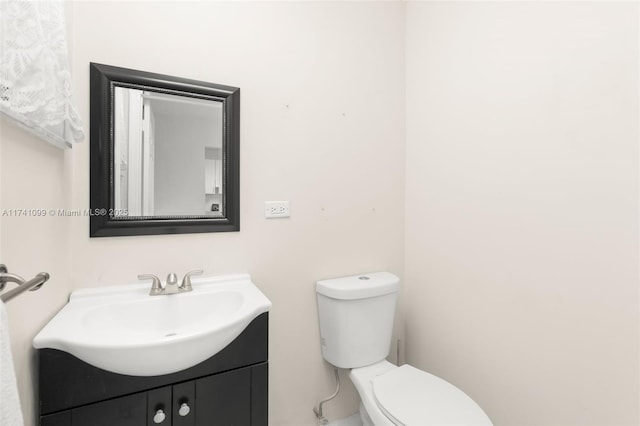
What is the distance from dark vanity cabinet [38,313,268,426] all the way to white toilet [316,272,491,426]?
0.47 m

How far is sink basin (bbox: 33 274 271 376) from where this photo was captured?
2.54 ft

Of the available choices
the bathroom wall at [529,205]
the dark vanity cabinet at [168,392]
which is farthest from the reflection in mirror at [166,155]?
the bathroom wall at [529,205]

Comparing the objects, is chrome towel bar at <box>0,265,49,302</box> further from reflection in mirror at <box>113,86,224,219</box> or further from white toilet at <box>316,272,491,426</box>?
white toilet at <box>316,272,491,426</box>

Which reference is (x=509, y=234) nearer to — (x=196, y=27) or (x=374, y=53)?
(x=374, y=53)

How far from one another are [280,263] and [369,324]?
517 millimetres

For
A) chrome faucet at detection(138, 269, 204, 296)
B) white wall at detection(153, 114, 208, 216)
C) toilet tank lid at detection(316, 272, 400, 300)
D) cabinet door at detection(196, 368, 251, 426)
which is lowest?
cabinet door at detection(196, 368, 251, 426)

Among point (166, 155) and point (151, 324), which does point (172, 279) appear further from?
point (166, 155)

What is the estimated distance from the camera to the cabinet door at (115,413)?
805 millimetres

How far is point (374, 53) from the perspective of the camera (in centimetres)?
165

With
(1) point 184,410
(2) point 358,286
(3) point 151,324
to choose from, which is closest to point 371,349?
(2) point 358,286

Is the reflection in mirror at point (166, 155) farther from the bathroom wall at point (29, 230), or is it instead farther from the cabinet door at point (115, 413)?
the cabinet door at point (115, 413)

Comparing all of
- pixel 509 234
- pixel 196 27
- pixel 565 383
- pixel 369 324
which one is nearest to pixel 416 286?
pixel 369 324

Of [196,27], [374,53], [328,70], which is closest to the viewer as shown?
[196,27]

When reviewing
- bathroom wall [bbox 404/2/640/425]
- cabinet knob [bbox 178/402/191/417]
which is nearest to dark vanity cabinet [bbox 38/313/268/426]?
cabinet knob [bbox 178/402/191/417]
